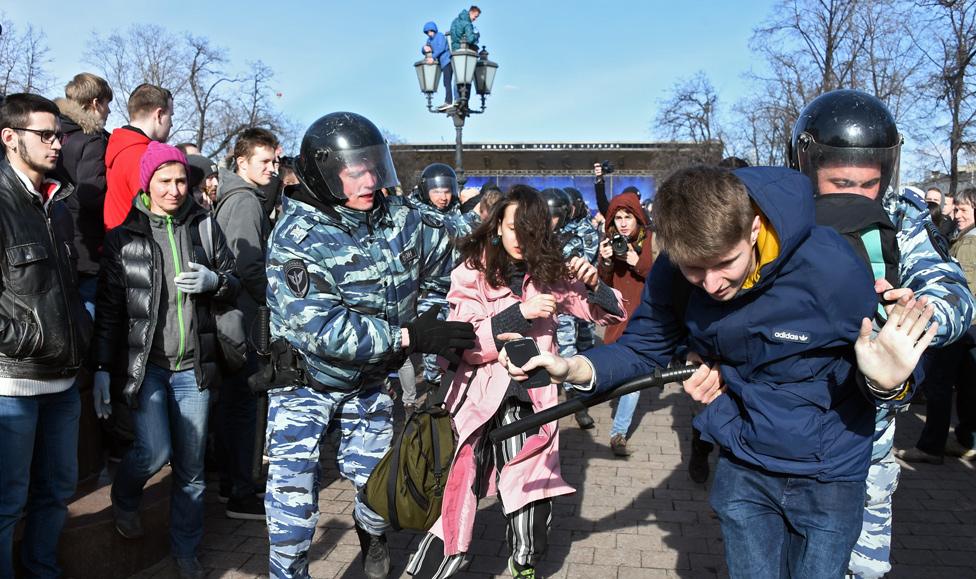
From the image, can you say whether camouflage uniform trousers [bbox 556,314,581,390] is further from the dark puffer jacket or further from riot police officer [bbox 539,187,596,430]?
the dark puffer jacket

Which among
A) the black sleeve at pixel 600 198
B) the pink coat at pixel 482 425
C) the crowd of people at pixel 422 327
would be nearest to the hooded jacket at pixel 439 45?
the black sleeve at pixel 600 198

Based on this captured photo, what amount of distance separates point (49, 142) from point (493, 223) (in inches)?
83.0

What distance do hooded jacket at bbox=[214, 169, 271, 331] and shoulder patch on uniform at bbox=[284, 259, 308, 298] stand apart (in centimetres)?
167

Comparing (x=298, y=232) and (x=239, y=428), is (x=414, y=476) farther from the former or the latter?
(x=239, y=428)

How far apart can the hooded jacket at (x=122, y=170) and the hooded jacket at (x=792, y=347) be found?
130 inches

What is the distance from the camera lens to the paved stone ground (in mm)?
4094

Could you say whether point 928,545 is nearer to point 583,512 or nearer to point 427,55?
point 583,512

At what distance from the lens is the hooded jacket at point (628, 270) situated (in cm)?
640


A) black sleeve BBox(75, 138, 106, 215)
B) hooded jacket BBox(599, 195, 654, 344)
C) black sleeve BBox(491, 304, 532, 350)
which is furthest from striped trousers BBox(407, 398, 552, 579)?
black sleeve BBox(75, 138, 106, 215)

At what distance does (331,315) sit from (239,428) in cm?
213

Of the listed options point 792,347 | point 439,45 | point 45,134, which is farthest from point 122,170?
point 439,45

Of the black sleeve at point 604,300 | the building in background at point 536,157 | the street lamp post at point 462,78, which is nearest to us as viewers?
the black sleeve at point 604,300

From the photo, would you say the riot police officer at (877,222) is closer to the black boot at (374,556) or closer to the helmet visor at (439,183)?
the black boot at (374,556)

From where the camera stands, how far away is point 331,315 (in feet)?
A: 10.0
